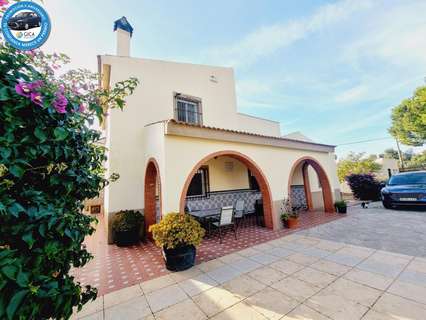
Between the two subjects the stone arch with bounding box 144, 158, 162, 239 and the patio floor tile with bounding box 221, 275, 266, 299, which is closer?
the patio floor tile with bounding box 221, 275, 266, 299

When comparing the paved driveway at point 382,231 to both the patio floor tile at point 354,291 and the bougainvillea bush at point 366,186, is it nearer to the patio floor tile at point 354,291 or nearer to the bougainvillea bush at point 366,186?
the patio floor tile at point 354,291

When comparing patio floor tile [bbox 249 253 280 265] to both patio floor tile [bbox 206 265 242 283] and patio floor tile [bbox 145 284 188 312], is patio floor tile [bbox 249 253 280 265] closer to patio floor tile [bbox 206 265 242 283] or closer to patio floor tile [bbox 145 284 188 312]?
patio floor tile [bbox 206 265 242 283]

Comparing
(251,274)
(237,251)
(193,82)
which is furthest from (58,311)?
(193,82)

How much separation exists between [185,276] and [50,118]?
371cm

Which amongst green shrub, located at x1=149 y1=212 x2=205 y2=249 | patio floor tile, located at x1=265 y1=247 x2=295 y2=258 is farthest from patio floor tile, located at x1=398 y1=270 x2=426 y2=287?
green shrub, located at x1=149 y1=212 x2=205 y2=249

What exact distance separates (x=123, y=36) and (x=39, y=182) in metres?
9.05

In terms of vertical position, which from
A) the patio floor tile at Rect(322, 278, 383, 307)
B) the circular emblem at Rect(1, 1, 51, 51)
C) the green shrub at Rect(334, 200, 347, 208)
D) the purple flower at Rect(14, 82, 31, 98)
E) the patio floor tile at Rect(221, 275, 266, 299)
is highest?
the circular emblem at Rect(1, 1, 51, 51)

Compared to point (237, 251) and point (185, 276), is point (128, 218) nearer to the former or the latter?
point (185, 276)

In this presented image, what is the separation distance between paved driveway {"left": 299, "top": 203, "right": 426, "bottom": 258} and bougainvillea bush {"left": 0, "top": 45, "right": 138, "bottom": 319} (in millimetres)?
6517

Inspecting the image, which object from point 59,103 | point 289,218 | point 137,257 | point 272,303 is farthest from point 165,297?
point 289,218

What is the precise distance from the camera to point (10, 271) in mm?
991

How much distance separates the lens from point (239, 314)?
264 centimetres

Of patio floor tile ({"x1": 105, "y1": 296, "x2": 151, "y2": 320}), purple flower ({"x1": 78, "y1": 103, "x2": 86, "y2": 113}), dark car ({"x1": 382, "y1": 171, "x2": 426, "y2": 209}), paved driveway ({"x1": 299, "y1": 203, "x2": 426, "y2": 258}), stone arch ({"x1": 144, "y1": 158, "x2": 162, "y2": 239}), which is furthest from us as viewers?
dark car ({"x1": 382, "y1": 171, "x2": 426, "y2": 209})

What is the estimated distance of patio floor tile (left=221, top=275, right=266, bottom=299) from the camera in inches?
123
